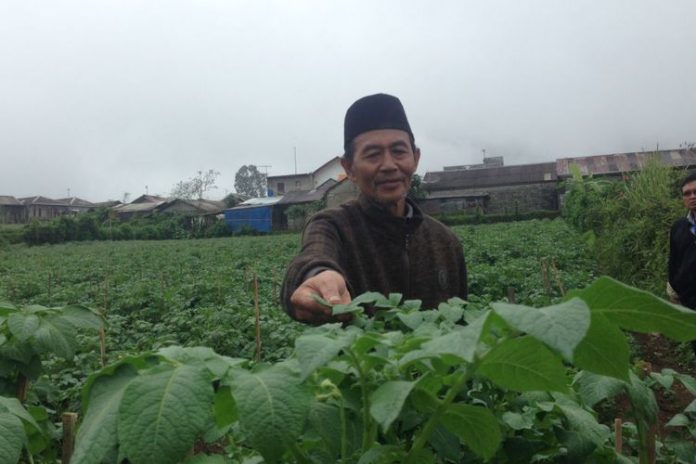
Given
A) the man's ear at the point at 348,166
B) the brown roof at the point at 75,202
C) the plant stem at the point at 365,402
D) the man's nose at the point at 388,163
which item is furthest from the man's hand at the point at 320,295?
the brown roof at the point at 75,202

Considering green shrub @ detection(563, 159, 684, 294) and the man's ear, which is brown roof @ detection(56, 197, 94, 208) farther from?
the man's ear

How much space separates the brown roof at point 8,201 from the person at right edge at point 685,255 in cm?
6887

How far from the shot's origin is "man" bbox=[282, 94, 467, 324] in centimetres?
228

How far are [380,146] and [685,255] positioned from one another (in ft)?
12.4

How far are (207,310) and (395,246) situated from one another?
16.7 feet

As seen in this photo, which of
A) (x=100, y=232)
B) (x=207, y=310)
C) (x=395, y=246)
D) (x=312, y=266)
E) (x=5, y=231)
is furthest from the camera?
(x=100, y=232)

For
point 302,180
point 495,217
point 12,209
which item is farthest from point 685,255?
point 12,209

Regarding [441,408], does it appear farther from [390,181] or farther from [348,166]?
[348,166]

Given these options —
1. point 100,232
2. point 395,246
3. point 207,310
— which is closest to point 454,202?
point 100,232

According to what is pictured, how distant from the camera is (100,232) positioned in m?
45.3

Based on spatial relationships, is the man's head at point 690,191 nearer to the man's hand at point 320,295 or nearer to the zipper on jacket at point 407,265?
the zipper on jacket at point 407,265

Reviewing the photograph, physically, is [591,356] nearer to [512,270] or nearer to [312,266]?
[312,266]

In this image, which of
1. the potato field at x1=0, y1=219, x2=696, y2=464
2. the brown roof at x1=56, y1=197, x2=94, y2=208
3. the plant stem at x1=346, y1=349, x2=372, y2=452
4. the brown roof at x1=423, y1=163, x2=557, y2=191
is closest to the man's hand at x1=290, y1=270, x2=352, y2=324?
the potato field at x1=0, y1=219, x2=696, y2=464

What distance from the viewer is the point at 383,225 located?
2.47 metres
